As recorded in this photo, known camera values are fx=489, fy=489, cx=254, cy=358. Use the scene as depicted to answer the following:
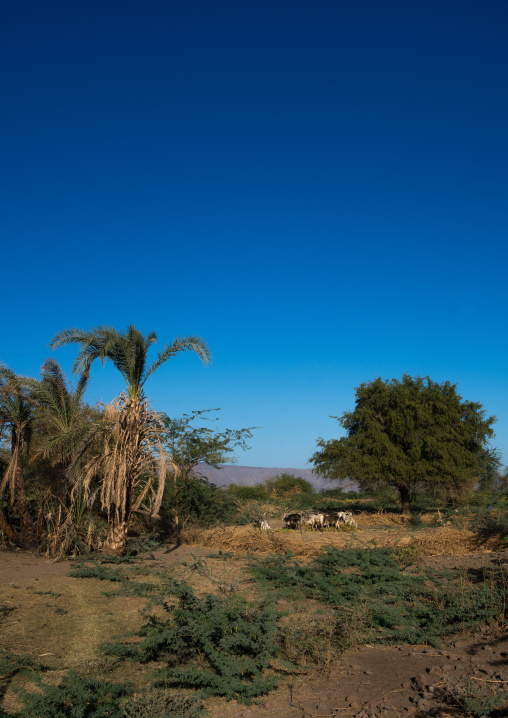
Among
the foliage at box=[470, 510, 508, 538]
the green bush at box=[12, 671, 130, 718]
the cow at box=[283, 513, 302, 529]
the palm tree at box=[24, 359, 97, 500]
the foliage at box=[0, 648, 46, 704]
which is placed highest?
the palm tree at box=[24, 359, 97, 500]

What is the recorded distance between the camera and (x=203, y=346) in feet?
42.9

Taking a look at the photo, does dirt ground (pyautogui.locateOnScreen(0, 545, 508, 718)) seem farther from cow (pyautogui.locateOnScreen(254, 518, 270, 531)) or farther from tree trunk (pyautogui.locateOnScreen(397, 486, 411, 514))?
tree trunk (pyautogui.locateOnScreen(397, 486, 411, 514))

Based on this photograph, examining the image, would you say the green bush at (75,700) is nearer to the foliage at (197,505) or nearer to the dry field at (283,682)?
the dry field at (283,682)

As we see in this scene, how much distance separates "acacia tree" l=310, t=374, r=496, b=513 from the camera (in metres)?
22.7

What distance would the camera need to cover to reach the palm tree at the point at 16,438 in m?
12.6

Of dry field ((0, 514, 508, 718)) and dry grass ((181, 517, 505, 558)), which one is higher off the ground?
dry grass ((181, 517, 505, 558))

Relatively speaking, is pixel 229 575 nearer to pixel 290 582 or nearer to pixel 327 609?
pixel 290 582

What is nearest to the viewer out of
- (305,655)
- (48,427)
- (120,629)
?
(305,655)

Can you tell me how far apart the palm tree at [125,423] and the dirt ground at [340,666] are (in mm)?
3224

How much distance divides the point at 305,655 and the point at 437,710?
6.84 feet

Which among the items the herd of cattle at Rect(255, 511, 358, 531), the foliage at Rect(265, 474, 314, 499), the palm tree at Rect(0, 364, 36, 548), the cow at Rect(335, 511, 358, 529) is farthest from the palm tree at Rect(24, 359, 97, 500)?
the foliage at Rect(265, 474, 314, 499)

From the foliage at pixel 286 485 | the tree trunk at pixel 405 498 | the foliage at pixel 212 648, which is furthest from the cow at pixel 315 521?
the foliage at pixel 286 485

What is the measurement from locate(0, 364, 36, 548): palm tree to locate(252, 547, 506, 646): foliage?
6.20 metres

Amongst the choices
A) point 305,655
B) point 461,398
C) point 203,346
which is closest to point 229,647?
point 305,655
